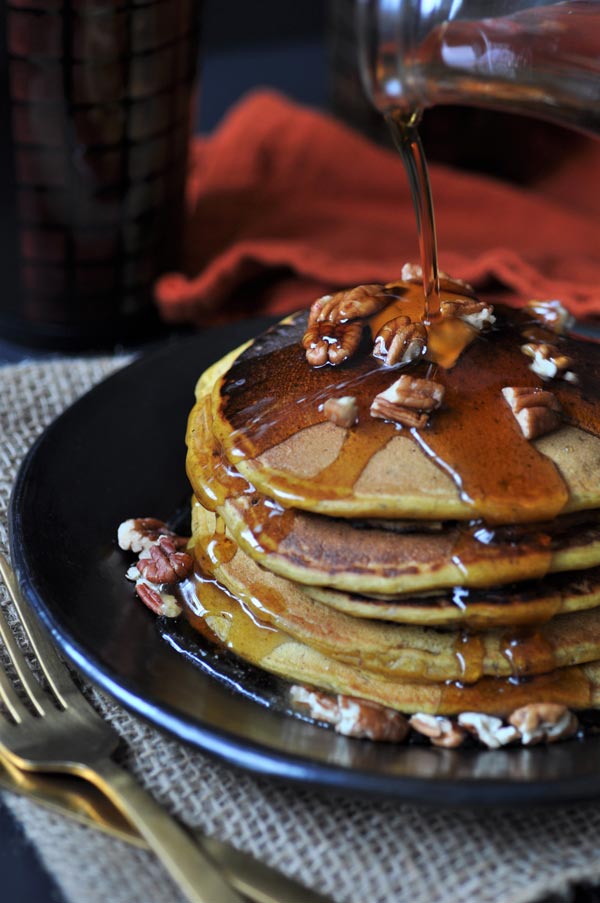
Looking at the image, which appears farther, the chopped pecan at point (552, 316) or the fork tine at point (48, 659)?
the chopped pecan at point (552, 316)

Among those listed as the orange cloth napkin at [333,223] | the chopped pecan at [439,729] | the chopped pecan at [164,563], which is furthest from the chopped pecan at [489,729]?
the orange cloth napkin at [333,223]

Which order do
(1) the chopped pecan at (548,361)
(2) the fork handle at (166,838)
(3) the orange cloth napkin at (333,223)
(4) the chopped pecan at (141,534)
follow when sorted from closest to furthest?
(2) the fork handle at (166,838)
(1) the chopped pecan at (548,361)
(4) the chopped pecan at (141,534)
(3) the orange cloth napkin at (333,223)

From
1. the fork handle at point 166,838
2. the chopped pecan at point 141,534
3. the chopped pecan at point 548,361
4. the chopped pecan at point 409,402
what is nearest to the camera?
the fork handle at point 166,838

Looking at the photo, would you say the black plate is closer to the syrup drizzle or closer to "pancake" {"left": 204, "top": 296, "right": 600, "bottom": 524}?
→ "pancake" {"left": 204, "top": 296, "right": 600, "bottom": 524}

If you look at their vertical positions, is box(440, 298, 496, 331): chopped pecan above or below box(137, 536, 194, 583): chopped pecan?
above

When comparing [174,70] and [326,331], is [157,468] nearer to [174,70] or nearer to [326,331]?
[326,331]

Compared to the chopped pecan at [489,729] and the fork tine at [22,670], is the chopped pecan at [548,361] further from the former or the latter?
the fork tine at [22,670]

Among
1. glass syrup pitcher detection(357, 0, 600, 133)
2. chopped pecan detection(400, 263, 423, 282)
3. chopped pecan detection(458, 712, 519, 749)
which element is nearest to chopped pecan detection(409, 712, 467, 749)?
chopped pecan detection(458, 712, 519, 749)
